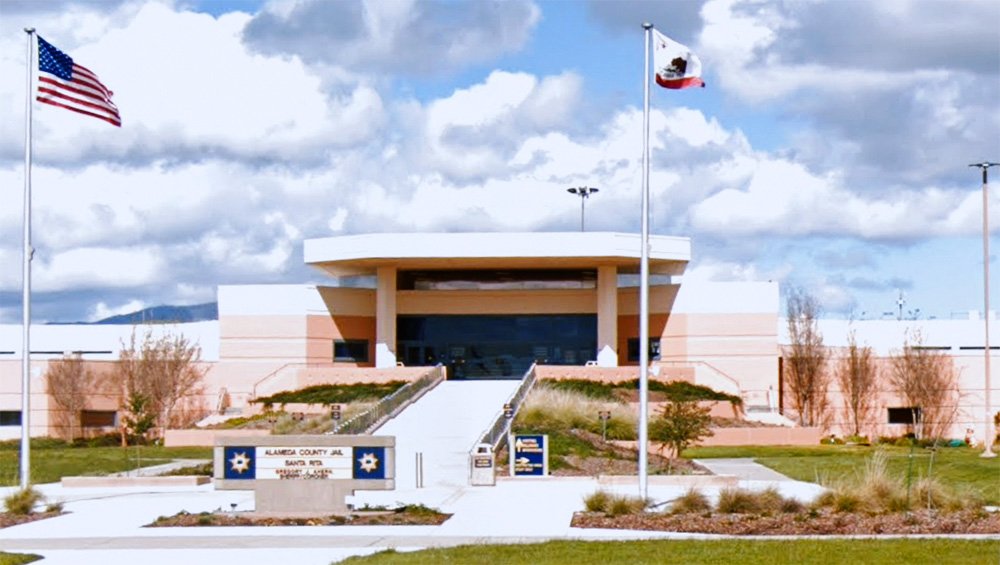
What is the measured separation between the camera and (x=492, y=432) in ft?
121

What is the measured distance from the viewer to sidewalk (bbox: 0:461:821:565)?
1972cm

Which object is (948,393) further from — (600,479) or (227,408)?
(600,479)

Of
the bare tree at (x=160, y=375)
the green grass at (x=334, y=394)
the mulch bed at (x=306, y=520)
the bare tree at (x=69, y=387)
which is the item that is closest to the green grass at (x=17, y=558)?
the mulch bed at (x=306, y=520)

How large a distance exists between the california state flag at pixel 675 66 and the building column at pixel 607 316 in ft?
132

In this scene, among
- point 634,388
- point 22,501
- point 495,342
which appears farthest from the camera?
point 495,342

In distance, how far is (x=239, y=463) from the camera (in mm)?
24500

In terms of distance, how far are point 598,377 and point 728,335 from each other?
7929 millimetres

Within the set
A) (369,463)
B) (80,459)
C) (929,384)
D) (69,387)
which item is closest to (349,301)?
(69,387)

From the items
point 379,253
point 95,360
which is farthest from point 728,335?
point 95,360

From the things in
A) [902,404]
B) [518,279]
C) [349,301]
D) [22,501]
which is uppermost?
[518,279]

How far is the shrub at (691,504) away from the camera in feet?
76.8

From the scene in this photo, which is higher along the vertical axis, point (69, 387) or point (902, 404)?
point (69, 387)

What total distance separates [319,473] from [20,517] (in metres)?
5.02

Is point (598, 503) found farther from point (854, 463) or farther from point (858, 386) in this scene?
point (858, 386)
